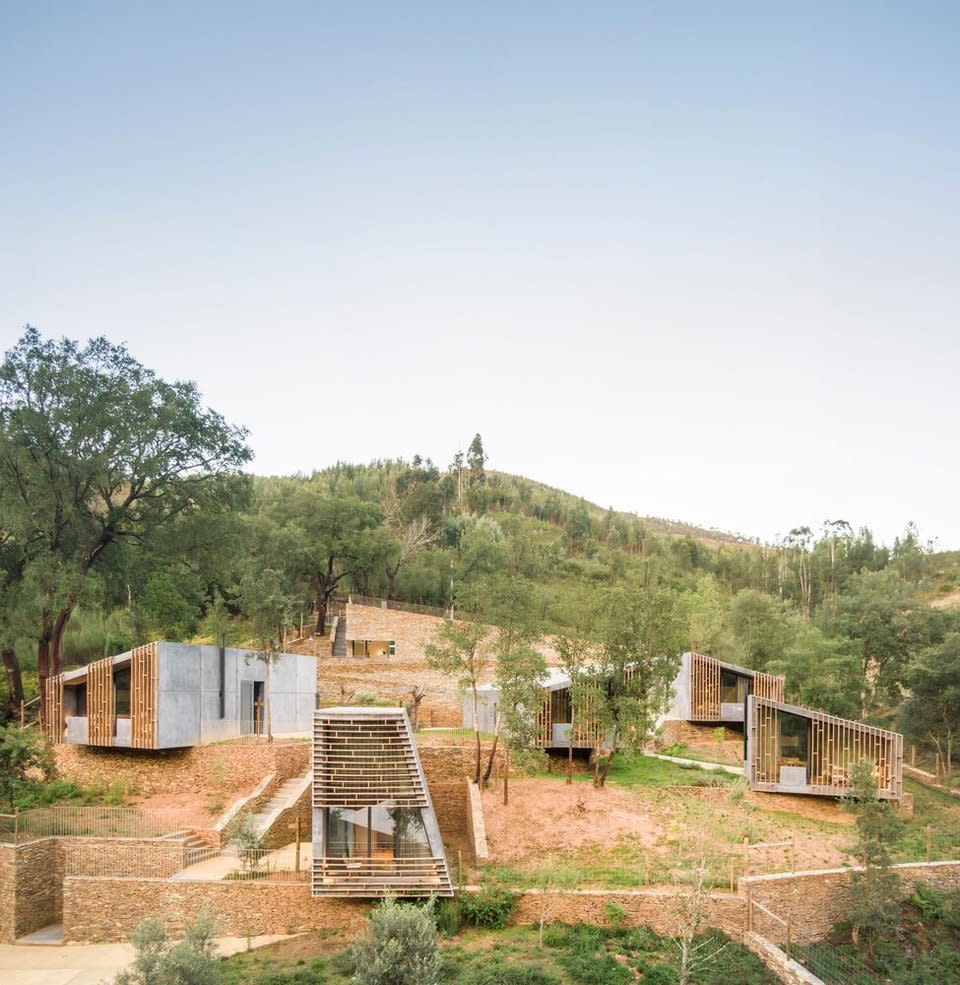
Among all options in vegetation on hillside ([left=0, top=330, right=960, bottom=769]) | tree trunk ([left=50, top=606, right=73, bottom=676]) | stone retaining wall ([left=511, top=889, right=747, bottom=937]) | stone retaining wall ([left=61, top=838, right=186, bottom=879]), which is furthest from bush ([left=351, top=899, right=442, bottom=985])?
tree trunk ([left=50, top=606, right=73, bottom=676])

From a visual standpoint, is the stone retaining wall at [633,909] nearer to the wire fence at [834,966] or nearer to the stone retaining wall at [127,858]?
the wire fence at [834,966]

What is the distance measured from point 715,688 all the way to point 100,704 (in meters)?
19.5

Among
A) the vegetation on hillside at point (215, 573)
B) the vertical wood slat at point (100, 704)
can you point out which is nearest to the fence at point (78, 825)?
the vertical wood slat at point (100, 704)

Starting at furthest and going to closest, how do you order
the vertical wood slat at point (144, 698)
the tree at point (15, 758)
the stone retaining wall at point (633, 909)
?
the vertical wood slat at point (144, 698), the tree at point (15, 758), the stone retaining wall at point (633, 909)

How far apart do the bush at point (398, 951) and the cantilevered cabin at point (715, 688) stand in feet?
58.9

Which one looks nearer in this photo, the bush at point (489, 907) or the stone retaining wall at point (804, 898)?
the bush at point (489, 907)

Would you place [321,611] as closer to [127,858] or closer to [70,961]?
[127,858]

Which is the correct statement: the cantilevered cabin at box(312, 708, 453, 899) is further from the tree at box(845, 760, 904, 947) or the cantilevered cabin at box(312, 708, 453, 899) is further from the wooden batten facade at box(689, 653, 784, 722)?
the wooden batten facade at box(689, 653, 784, 722)

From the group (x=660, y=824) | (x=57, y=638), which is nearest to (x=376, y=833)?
(x=660, y=824)

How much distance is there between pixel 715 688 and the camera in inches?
1168

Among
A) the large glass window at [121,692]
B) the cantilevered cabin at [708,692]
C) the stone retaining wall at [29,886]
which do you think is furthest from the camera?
the cantilevered cabin at [708,692]

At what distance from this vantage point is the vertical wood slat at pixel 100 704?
74.0 feet

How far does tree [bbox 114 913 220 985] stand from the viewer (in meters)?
11.5

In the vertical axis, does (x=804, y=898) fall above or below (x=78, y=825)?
below
